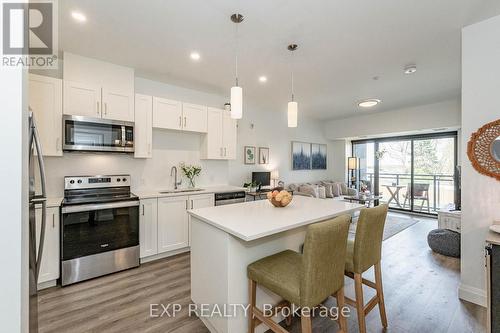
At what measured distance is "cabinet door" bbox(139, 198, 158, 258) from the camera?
10.00 ft

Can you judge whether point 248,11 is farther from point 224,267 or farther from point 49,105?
point 49,105

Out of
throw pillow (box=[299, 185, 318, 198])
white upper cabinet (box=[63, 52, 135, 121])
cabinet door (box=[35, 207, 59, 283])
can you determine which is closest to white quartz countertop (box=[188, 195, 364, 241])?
cabinet door (box=[35, 207, 59, 283])

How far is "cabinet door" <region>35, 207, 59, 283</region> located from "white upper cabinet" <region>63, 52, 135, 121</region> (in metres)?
1.26

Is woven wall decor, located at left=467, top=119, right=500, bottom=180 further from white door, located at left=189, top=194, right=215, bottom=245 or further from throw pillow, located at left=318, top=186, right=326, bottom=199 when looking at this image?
throw pillow, located at left=318, top=186, right=326, bottom=199

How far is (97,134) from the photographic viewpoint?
2873 mm

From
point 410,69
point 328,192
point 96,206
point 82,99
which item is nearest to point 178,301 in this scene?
point 96,206

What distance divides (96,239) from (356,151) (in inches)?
302

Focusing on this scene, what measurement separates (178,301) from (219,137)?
267cm

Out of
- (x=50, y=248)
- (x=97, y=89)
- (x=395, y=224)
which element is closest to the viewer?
(x=50, y=248)

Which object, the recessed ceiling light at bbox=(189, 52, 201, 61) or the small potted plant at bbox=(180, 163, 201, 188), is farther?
the small potted plant at bbox=(180, 163, 201, 188)

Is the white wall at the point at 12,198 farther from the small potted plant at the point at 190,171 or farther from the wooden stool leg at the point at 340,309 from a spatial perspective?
the small potted plant at the point at 190,171

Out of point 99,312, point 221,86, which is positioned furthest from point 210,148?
point 99,312

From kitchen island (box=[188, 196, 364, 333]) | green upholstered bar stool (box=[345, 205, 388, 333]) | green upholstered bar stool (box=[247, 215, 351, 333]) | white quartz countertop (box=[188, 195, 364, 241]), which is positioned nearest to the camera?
green upholstered bar stool (box=[247, 215, 351, 333])

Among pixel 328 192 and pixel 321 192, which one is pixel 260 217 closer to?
pixel 321 192
